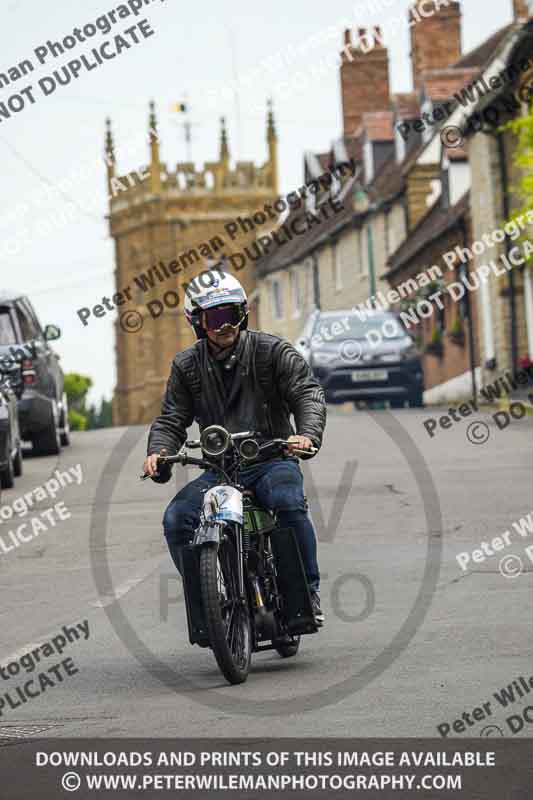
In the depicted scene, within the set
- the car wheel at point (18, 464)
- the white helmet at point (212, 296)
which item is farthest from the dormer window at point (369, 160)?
the white helmet at point (212, 296)

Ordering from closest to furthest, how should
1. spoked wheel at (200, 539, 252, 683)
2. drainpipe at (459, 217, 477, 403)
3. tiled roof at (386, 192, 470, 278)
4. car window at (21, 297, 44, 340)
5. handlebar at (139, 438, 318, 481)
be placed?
1. spoked wheel at (200, 539, 252, 683)
2. handlebar at (139, 438, 318, 481)
3. car window at (21, 297, 44, 340)
4. drainpipe at (459, 217, 477, 403)
5. tiled roof at (386, 192, 470, 278)

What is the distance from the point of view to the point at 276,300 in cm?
8244

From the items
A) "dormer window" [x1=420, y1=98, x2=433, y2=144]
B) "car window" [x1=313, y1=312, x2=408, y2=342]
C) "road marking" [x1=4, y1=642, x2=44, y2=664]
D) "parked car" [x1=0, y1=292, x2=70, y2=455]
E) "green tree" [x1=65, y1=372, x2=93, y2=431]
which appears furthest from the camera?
"green tree" [x1=65, y1=372, x2=93, y2=431]

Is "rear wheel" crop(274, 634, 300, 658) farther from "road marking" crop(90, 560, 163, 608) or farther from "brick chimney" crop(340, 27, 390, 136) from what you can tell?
"brick chimney" crop(340, 27, 390, 136)

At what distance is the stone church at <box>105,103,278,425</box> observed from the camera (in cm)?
9838

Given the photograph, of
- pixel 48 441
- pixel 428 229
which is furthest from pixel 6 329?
pixel 428 229

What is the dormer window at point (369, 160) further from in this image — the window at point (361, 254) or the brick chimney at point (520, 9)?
the brick chimney at point (520, 9)

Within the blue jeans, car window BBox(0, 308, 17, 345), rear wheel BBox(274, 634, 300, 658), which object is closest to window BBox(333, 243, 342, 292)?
car window BBox(0, 308, 17, 345)

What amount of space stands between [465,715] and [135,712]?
1390 millimetres

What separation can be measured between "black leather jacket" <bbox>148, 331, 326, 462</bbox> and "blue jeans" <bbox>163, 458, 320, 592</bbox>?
0.18 meters

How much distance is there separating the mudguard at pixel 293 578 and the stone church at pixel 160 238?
88498 millimetres

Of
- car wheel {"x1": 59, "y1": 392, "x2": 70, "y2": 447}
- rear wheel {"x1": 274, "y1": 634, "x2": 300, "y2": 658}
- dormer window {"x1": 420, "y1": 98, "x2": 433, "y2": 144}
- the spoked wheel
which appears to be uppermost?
dormer window {"x1": 420, "y1": 98, "x2": 433, "y2": 144}
